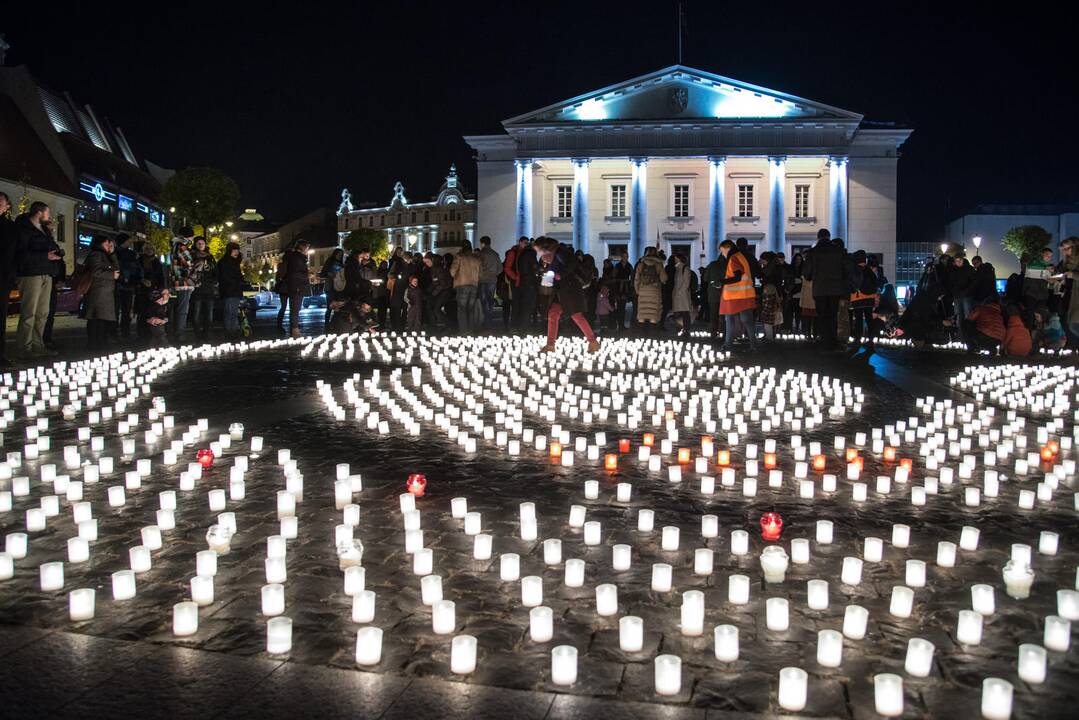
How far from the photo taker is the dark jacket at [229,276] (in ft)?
58.6

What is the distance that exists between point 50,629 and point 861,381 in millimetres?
10690

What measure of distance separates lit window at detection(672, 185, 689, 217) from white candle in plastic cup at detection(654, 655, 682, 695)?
188ft

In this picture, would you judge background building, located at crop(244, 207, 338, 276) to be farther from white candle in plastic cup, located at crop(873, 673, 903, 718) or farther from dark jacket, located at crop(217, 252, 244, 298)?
white candle in plastic cup, located at crop(873, 673, 903, 718)

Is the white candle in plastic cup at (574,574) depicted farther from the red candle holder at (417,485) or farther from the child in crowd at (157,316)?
the child in crowd at (157,316)

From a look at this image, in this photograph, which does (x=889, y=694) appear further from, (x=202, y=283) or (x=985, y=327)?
(x=202, y=283)

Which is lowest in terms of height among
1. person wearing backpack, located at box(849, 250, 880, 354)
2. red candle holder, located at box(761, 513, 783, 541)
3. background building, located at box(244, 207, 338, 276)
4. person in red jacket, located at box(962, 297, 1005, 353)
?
red candle holder, located at box(761, 513, 783, 541)

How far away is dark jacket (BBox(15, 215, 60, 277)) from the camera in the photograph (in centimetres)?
1292

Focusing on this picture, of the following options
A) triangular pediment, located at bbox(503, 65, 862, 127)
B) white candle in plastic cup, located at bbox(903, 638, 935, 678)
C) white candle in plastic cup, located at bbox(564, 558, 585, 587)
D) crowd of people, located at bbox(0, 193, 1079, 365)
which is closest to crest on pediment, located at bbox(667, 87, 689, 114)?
triangular pediment, located at bbox(503, 65, 862, 127)

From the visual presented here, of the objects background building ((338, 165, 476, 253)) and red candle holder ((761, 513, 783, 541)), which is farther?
background building ((338, 165, 476, 253))

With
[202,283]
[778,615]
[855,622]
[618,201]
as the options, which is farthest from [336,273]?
[618,201]

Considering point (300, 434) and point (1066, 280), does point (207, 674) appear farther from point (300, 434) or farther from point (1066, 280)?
point (1066, 280)

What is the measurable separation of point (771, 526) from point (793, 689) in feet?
6.30

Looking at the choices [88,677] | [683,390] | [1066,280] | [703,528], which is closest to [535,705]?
[88,677]

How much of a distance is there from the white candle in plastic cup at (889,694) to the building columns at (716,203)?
175ft
